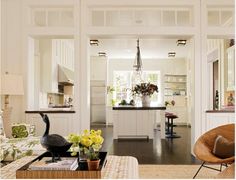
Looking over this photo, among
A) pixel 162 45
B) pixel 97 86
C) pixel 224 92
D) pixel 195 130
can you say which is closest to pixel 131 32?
pixel 195 130

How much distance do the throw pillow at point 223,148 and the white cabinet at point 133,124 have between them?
4508 millimetres

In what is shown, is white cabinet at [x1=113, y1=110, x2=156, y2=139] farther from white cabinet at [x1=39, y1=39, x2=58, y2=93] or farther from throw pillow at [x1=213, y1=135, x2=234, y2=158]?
throw pillow at [x1=213, y1=135, x2=234, y2=158]

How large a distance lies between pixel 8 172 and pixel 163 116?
632 centimetres

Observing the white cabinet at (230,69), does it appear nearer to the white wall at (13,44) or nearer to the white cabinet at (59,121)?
the white cabinet at (59,121)

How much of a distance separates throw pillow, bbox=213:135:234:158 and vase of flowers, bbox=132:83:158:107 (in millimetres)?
4595

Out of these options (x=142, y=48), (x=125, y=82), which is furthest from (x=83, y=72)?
(x=125, y=82)

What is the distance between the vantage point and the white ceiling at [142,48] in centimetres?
940

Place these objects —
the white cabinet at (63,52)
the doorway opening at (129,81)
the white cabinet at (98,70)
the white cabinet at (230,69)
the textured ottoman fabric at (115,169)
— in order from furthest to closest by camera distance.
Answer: the white cabinet at (98,70)
the doorway opening at (129,81)
the white cabinet at (63,52)
the white cabinet at (230,69)
the textured ottoman fabric at (115,169)

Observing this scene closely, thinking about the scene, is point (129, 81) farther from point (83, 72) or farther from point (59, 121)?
point (59, 121)

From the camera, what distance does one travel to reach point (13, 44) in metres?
5.60

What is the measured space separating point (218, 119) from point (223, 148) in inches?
80.6

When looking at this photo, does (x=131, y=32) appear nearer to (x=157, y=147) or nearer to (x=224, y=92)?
(x=157, y=147)

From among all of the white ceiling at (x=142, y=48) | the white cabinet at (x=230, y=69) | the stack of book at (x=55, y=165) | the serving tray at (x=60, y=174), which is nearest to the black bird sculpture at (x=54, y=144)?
the stack of book at (x=55, y=165)

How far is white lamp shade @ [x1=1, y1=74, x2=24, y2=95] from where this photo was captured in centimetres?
491
